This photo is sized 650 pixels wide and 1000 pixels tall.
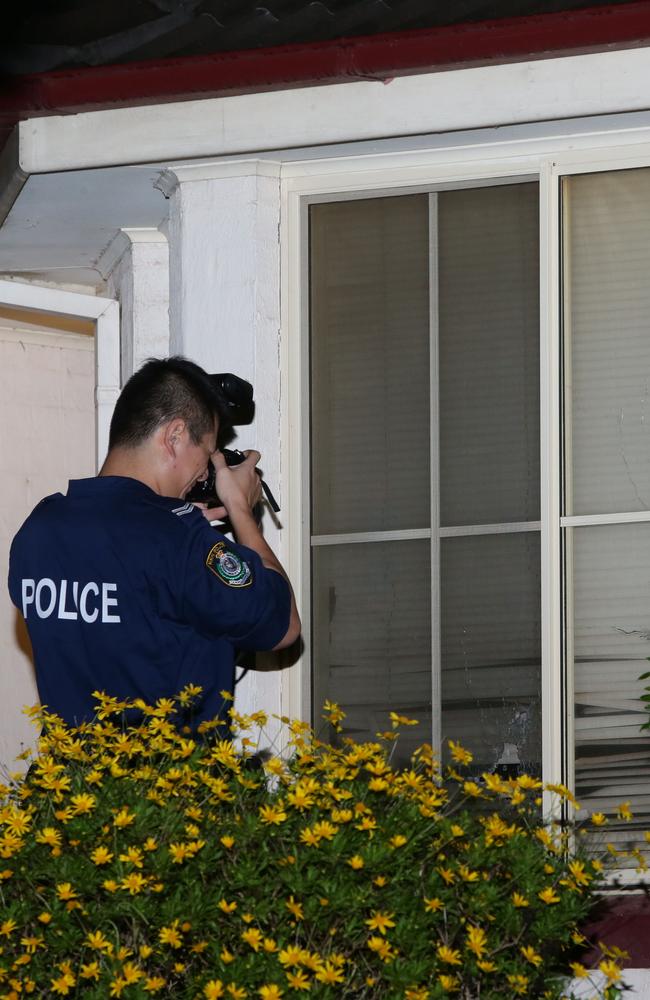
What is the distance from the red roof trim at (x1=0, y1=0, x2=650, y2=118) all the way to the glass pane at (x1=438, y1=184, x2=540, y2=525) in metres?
0.45

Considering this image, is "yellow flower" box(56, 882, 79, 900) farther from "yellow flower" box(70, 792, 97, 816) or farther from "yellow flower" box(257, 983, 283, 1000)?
"yellow flower" box(257, 983, 283, 1000)

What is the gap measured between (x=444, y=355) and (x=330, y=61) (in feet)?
2.73

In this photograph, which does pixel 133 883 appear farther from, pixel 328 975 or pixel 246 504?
pixel 246 504

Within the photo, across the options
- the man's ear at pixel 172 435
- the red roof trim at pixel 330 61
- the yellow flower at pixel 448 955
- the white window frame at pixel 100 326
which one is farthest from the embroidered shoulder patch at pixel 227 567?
the white window frame at pixel 100 326

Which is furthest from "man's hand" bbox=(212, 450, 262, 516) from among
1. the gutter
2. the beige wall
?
the beige wall

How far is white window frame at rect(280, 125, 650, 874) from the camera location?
13.4 ft

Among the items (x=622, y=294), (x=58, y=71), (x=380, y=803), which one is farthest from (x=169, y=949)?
(x=58, y=71)

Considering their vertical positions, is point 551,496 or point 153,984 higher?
point 551,496

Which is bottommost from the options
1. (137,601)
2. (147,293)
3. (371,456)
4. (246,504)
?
(137,601)

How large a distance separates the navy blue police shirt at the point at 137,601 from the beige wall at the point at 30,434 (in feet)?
7.96

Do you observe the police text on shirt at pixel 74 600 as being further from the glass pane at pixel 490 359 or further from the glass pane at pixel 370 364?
the glass pane at pixel 490 359

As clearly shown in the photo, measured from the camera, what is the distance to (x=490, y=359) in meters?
4.21

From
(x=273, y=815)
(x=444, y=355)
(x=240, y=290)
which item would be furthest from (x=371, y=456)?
(x=273, y=815)

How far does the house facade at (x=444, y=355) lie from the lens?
4.07 m
